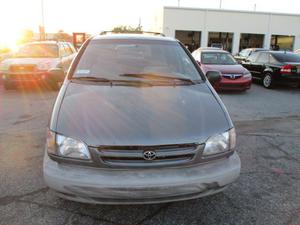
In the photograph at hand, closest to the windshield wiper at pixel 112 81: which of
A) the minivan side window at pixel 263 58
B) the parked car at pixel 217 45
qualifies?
the minivan side window at pixel 263 58

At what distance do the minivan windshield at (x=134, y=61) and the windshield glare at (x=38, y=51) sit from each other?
283 inches

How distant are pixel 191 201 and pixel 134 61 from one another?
6.04 ft

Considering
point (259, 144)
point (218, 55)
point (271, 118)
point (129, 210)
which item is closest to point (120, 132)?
point (129, 210)

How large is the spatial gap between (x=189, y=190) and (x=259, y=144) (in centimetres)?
301

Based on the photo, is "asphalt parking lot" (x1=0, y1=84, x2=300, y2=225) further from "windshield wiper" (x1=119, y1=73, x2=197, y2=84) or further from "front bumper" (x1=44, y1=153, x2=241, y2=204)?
"windshield wiper" (x1=119, y1=73, x2=197, y2=84)

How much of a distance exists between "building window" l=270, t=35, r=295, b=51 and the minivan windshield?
132 feet

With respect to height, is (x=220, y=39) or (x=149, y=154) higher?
(x=220, y=39)

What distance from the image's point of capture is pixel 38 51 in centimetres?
1081

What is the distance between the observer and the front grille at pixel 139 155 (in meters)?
2.46

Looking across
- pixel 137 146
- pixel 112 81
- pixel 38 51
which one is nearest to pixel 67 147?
pixel 137 146

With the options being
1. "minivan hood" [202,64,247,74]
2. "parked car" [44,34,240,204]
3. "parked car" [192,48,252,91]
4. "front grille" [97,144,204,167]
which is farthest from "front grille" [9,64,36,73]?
"front grille" [97,144,204,167]

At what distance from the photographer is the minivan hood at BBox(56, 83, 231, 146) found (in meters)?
2.52

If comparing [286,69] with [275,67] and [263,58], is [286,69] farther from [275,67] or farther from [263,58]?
[263,58]

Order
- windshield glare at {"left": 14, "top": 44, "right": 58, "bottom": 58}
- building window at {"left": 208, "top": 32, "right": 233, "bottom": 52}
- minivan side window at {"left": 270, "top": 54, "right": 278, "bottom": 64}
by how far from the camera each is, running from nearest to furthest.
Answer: windshield glare at {"left": 14, "top": 44, "right": 58, "bottom": 58} → minivan side window at {"left": 270, "top": 54, "right": 278, "bottom": 64} → building window at {"left": 208, "top": 32, "right": 233, "bottom": 52}
